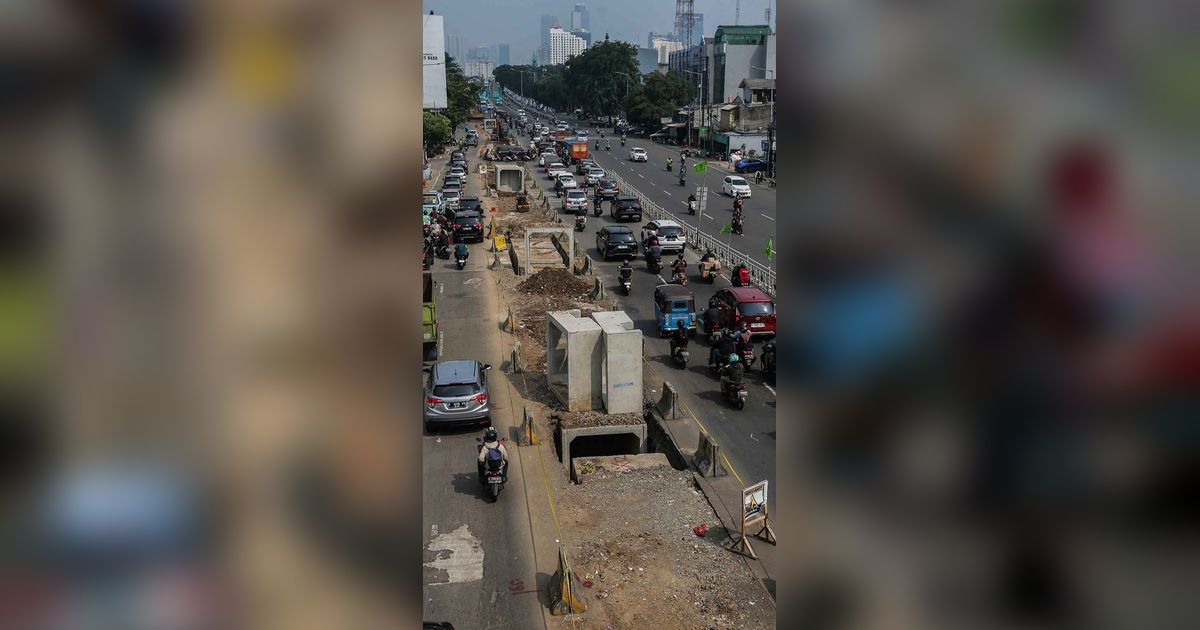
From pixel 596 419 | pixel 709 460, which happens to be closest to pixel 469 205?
pixel 596 419

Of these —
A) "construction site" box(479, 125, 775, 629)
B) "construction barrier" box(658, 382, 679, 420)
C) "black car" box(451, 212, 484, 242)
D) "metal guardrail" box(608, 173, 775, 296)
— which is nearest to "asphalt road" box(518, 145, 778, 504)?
"construction barrier" box(658, 382, 679, 420)

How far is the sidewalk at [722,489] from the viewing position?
10406mm

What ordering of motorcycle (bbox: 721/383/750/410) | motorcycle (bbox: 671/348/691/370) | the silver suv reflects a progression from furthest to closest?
1. motorcycle (bbox: 671/348/691/370)
2. motorcycle (bbox: 721/383/750/410)
3. the silver suv

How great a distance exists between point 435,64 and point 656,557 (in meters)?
31.0

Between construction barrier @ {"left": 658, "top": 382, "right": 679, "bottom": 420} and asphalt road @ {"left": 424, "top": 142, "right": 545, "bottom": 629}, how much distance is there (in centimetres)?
234

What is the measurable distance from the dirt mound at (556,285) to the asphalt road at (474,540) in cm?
702

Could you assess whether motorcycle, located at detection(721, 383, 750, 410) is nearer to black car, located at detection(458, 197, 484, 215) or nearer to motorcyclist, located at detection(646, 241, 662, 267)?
motorcyclist, located at detection(646, 241, 662, 267)

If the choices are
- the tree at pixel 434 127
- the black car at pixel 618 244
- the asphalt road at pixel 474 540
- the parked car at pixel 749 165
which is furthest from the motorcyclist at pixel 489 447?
the parked car at pixel 749 165

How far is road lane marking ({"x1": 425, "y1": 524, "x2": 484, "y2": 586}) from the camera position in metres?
10.3

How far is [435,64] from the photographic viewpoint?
126 ft

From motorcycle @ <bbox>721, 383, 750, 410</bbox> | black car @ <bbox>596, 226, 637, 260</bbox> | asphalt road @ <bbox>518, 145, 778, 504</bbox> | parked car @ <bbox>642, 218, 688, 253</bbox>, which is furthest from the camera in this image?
parked car @ <bbox>642, 218, 688, 253</bbox>
